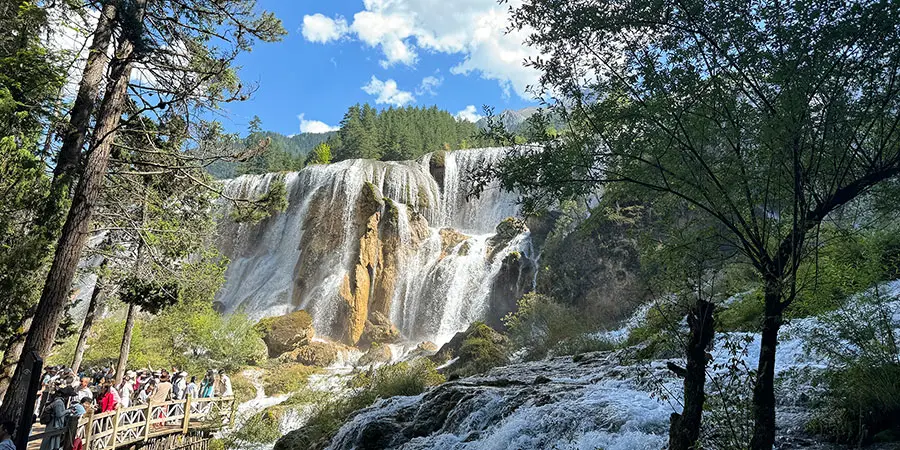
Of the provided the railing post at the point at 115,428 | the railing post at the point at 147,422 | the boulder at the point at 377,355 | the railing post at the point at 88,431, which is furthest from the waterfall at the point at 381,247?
the railing post at the point at 88,431

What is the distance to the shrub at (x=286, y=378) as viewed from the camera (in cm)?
2192

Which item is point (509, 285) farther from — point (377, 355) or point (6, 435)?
point (6, 435)

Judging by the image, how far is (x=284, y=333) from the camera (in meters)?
27.8

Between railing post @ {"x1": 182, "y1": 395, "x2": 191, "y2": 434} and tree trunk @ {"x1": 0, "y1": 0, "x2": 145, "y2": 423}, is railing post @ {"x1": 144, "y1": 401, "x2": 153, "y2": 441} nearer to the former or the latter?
railing post @ {"x1": 182, "y1": 395, "x2": 191, "y2": 434}

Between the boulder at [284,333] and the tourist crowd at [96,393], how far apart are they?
10.2 metres

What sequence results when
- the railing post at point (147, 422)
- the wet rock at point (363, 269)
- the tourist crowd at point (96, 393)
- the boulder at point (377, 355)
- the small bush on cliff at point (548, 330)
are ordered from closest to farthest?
the tourist crowd at point (96, 393) → the railing post at point (147, 422) → the small bush on cliff at point (548, 330) → the boulder at point (377, 355) → the wet rock at point (363, 269)

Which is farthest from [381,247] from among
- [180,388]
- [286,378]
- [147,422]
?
[147,422]

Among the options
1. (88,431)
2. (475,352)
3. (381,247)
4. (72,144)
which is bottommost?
(88,431)

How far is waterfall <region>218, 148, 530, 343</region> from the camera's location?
1221 inches

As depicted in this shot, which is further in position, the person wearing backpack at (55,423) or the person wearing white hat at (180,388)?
the person wearing white hat at (180,388)

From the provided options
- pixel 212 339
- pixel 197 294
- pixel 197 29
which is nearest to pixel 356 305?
pixel 212 339

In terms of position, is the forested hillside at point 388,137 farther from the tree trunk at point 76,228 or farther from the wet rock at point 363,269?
the tree trunk at point 76,228

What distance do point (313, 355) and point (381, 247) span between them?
984 cm

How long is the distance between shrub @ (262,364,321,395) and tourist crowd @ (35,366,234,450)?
17.7 ft
